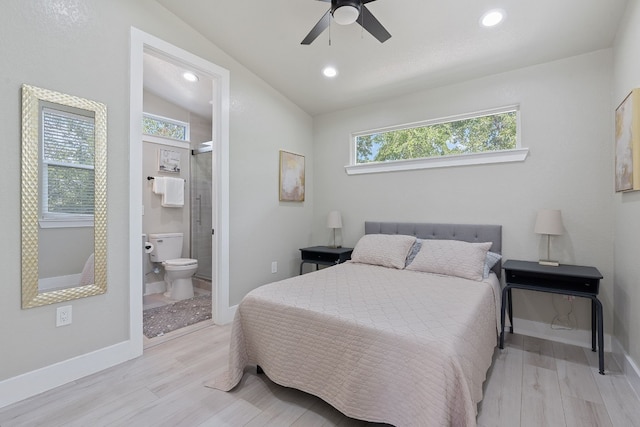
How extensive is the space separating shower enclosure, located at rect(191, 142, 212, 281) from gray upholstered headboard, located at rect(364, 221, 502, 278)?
2.43 m

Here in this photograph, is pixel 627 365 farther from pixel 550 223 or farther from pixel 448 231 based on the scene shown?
pixel 448 231

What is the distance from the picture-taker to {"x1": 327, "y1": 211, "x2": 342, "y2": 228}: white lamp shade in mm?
3773

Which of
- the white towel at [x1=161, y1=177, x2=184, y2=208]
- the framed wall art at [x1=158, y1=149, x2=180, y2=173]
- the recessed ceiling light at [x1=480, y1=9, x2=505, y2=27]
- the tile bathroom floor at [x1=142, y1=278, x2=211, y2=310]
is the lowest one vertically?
the tile bathroom floor at [x1=142, y1=278, x2=211, y2=310]

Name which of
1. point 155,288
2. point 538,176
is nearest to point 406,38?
point 538,176

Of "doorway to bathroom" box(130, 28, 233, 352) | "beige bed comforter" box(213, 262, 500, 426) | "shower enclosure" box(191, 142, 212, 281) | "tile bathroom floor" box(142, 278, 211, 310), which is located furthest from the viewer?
"shower enclosure" box(191, 142, 212, 281)

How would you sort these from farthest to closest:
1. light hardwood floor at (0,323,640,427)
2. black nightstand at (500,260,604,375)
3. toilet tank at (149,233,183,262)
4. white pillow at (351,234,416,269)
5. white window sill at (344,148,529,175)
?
1. toilet tank at (149,233,183,262)
2. white pillow at (351,234,416,269)
3. white window sill at (344,148,529,175)
4. black nightstand at (500,260,604,375)
5. light hardwood floor at (0,323,640,427)

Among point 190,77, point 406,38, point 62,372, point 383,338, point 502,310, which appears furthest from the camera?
point 190,77

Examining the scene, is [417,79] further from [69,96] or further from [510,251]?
[69,96]

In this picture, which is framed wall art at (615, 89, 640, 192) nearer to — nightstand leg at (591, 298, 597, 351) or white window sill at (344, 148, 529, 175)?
white window sill at (344, 148, 529, 175)

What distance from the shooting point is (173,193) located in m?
4.25

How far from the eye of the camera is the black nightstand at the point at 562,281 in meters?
2.12

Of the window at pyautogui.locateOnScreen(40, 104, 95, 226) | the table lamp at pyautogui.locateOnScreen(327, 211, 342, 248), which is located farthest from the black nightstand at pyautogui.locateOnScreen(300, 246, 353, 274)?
the window at pyautogui.locateOnScreen(40, 104, 95, 226)

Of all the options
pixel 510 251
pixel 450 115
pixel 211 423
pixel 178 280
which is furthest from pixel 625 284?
pixel 178 280

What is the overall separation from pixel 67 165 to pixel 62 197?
8.6 inches
